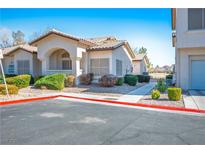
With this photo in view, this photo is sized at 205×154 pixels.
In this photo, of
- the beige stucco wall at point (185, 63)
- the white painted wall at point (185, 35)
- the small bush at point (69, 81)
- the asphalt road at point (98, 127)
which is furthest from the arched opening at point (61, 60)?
the asphalt road at point (98, 127)

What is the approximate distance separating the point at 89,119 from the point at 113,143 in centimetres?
250

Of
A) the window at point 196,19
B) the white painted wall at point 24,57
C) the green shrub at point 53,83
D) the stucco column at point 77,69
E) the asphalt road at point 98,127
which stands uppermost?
the window at point 196,19

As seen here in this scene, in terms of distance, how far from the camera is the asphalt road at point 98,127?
16.9 feet

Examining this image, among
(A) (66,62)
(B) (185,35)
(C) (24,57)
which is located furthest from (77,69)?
(B) (185,35)

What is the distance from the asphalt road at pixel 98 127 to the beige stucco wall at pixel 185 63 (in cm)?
829

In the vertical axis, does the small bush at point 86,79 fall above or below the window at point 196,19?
below

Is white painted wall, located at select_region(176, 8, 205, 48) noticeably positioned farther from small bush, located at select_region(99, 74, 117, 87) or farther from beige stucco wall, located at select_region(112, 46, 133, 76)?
beige stucco wall, located at select_region(112, 46, 133, 76)

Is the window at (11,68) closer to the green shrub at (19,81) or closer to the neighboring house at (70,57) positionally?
the neighboring house at (70,57)

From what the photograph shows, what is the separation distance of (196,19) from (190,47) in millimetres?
2209

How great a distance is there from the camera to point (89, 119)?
7250 mm
